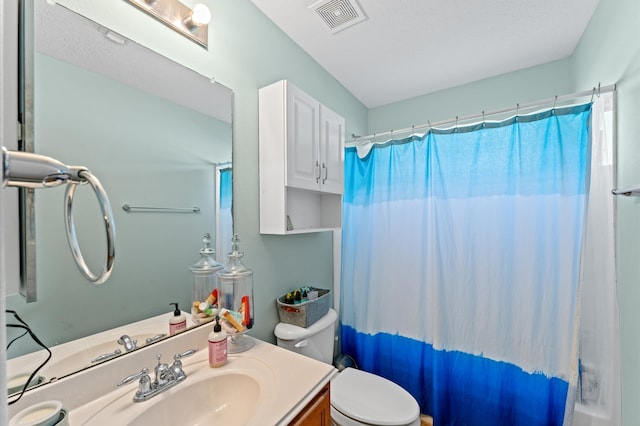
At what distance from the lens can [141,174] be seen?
37.8 inches

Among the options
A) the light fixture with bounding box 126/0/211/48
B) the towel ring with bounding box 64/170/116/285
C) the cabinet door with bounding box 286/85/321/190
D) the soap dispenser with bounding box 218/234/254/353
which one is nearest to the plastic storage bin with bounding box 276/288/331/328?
the soap dispenser with bounding box 218/234/254/353

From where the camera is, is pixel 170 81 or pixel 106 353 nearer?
pixel 106 353

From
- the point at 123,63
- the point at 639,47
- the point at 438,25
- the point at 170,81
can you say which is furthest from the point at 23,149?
the point at 639,47

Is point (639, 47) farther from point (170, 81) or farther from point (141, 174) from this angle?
point (141, 174)

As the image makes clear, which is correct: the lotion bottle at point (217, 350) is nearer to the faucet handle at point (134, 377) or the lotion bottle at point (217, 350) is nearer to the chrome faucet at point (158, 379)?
the chrome faucet at point (158, 379)

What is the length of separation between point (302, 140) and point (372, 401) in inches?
55.1

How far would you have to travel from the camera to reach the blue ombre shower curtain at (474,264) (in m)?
1.42

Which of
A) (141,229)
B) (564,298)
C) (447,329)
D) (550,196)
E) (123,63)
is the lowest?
(447,329)

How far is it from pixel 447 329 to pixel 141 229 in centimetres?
176

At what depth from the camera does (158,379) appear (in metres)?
0.87

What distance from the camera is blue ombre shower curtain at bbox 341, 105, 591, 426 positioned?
1.42 metres

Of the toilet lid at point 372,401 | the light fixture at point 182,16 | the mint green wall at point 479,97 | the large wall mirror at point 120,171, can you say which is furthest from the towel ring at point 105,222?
the mint green wall at point 479,97

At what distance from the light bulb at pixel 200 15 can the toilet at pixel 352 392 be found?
1473 mm

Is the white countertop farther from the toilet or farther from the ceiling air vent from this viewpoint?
the ceiling air vent
